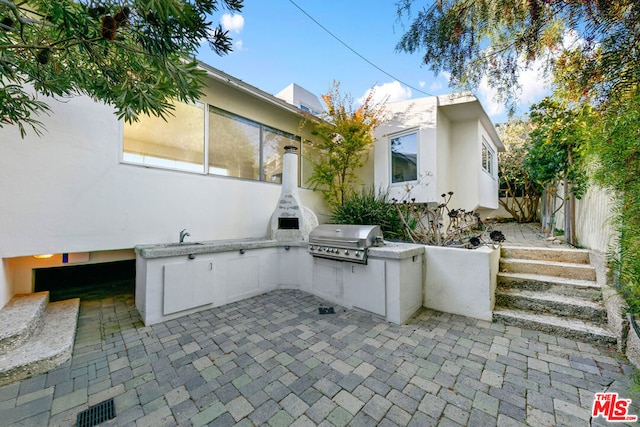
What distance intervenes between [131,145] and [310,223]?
12.5 ft

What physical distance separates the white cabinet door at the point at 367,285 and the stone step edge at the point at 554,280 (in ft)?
7.18

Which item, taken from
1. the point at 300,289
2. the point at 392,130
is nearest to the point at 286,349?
the point at 300,289

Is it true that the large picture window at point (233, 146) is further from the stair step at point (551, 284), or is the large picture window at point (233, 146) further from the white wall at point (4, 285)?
the stair step at point (551, 284)

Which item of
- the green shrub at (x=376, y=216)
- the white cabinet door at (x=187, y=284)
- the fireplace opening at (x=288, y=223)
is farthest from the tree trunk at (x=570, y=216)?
the white cabinet door at (x=187, y=284)

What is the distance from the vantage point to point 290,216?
17.6 feet

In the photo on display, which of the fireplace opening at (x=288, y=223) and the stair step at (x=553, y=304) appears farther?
the fireplace opening at (x=288, y=223)

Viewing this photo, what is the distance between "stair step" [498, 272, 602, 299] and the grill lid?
2233 millimetres

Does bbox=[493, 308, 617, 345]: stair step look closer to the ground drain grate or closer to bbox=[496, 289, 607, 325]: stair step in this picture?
bbox=[496, 289, 607, 325]: stair step

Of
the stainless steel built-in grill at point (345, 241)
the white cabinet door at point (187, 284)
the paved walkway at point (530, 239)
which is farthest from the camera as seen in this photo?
the paved walkway at point (530, 239)

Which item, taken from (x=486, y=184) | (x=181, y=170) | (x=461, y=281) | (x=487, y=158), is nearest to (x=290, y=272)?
(x=181, y=170)

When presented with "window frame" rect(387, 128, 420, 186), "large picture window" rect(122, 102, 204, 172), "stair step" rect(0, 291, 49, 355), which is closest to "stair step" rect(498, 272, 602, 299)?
"window frame" rect(387, 128, 420, 186)

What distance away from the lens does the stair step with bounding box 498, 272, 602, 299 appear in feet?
11.3

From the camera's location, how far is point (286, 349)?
2865mm

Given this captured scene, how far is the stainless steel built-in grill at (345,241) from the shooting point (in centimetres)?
383
